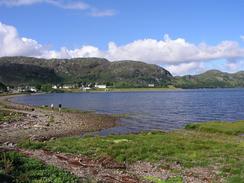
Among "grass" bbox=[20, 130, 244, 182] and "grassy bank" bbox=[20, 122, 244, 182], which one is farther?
"grass" bbox=[20, 130, 244, 182]

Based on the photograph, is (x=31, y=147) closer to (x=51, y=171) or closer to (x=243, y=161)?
(x=51, y=171)

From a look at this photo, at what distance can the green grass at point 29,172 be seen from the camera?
17906 millimetres

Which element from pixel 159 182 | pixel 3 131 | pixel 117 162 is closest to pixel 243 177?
pixel 159 182

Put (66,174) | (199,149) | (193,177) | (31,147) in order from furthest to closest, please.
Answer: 1. (199,149)
2. (31,147)
3. (193,177)
4. (66,174)

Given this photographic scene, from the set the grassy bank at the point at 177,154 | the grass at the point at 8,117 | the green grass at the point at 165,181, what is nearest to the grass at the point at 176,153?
the grassy bank at the point at 177,154

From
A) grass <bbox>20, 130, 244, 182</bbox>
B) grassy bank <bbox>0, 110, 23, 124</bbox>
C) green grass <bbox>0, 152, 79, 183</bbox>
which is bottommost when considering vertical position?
grassy bank <bbox>0, 110, 23, 124</bbox>

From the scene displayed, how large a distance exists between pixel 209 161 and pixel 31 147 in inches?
577

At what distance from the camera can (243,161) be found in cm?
2841

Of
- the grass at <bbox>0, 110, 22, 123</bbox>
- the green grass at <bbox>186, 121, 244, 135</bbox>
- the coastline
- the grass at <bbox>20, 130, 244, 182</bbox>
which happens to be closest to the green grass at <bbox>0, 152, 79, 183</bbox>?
the coastline

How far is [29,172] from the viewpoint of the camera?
19.7m

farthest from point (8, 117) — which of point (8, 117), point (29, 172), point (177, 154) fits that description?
point (29, 172)

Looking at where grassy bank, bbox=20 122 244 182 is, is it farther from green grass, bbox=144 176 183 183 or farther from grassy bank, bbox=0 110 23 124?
grassy bank, bbox=0 110 23 124

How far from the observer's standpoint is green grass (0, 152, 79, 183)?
58.7 ft

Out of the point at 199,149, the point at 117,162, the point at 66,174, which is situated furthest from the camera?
the point at 199,149
